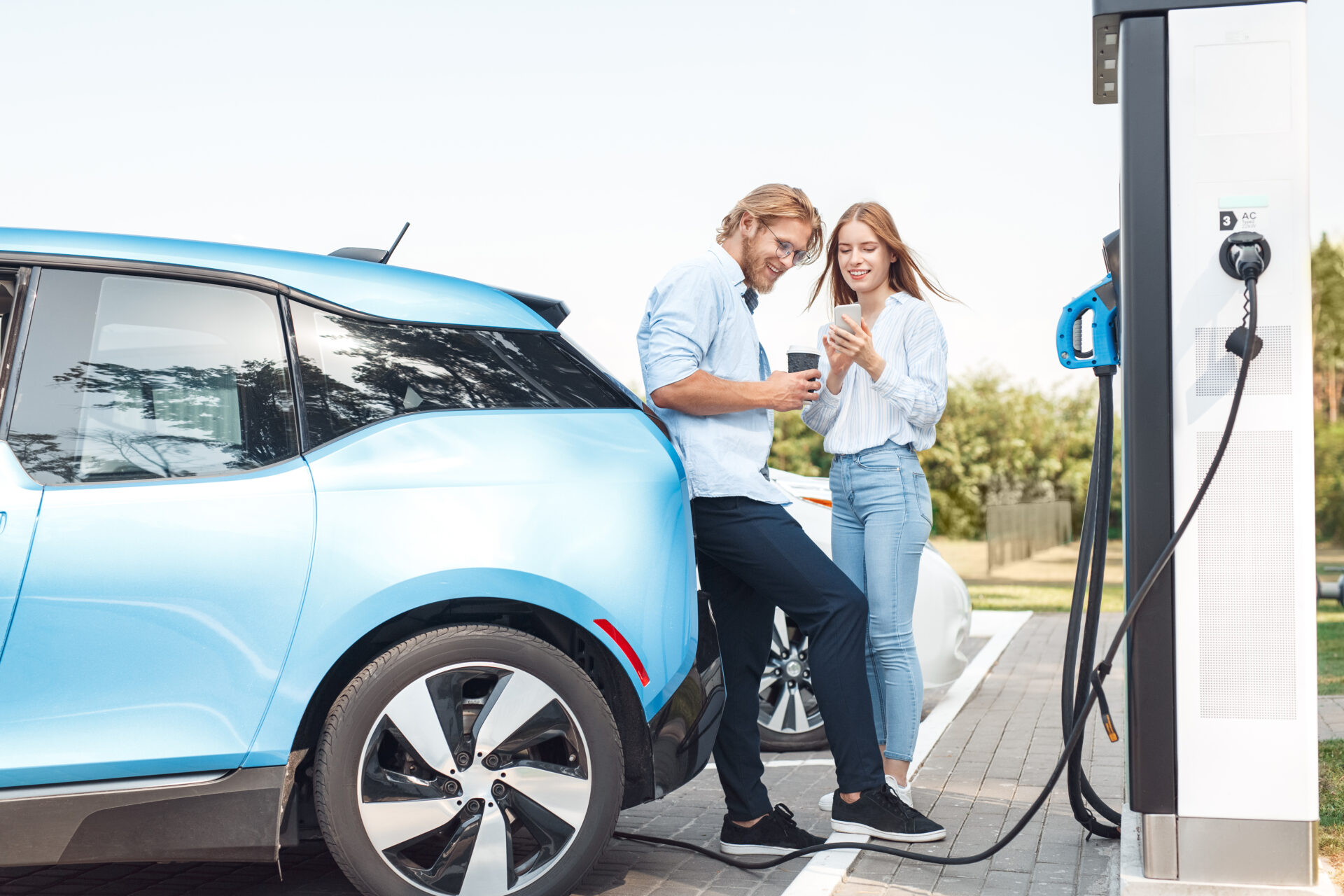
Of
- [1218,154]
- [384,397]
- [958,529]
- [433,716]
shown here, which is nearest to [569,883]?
[433,716]

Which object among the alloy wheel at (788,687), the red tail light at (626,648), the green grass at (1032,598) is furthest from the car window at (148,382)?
the green grass at (1032,598)

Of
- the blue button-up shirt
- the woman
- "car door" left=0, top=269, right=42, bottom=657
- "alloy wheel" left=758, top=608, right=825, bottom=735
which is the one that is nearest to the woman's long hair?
the woman

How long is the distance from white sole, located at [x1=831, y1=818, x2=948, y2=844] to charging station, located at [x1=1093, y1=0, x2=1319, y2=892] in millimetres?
899

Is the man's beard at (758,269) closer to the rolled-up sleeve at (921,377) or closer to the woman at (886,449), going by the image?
the woman at (886,449)

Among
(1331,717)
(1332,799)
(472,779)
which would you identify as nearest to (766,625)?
(472,779)

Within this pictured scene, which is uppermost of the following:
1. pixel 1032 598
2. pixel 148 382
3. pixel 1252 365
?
pixel 148 382

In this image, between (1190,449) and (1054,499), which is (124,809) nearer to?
(1190,449)

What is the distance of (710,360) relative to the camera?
12.5 feet

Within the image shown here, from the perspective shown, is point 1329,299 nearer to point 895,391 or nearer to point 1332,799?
point 1332,799

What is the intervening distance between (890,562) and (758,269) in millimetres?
1049

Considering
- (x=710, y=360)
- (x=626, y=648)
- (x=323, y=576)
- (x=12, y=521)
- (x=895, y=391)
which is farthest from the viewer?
(x=895, y=391)

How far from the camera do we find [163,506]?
286 cm

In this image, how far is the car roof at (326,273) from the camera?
2998mm

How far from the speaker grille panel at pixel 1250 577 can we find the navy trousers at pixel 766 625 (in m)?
1.04
